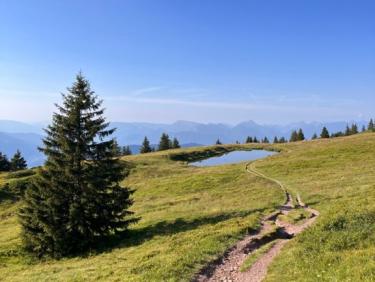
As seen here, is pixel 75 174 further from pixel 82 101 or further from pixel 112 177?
pixel 82 101

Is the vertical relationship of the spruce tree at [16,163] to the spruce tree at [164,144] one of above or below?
below

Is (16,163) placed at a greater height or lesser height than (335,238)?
greater

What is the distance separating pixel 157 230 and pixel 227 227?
7.40 metres

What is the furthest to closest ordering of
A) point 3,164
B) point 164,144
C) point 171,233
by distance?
point 164,144, point 3,164, point 171,233

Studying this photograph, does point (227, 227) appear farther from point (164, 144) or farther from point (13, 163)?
point (164, 144)

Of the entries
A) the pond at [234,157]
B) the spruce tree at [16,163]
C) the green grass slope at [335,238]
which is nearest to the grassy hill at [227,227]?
the green grass slope at [335,238]

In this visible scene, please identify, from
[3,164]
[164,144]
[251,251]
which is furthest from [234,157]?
[251,251]

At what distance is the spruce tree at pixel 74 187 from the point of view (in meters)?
31.4

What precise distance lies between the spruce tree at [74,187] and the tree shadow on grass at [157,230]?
1.05 meters

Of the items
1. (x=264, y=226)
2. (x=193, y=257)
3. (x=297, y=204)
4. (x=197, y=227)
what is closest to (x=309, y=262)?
(x=193, y=257)

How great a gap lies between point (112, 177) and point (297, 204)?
1624 cm

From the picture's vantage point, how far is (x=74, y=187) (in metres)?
32.4

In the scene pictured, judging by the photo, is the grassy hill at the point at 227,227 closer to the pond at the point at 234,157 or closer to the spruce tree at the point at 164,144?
the pond at the point at 234,157

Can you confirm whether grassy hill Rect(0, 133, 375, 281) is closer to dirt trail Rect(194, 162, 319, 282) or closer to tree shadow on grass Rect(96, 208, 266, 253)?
tree shadow on grass Rect(96, 208, 266, 253)
